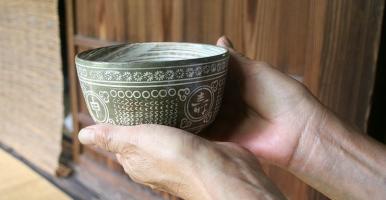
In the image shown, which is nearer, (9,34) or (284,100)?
(284,100)

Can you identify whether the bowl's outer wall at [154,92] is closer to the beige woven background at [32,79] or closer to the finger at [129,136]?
the finger at [129,136]

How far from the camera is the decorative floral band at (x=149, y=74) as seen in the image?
0.52 meters

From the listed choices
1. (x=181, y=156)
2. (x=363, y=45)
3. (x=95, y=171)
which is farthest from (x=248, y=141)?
(x=95, y=171)

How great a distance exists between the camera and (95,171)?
1633mm

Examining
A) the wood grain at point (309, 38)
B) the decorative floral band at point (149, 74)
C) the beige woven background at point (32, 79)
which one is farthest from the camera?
the beige woven background at point (32, 79)

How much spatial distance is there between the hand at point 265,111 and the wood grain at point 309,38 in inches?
8.4

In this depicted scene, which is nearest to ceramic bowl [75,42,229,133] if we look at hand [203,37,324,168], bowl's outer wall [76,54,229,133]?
bowl's outer wall [76,54,229,133]

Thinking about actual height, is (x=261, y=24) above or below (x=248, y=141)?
above

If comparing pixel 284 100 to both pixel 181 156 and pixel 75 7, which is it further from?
pixel 75 7

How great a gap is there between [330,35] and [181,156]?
49cm

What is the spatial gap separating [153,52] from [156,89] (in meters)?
0.18

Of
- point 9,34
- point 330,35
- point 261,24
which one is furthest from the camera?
point 9,34

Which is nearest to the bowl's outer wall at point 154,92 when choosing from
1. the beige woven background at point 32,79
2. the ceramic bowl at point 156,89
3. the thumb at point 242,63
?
the ceramic bowl at point 156,89

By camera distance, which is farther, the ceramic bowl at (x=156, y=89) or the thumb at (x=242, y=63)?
the thumb at (x=242, y=63)
